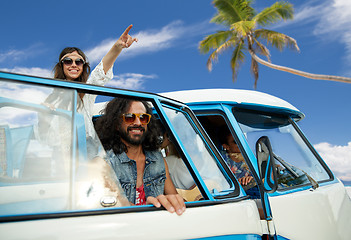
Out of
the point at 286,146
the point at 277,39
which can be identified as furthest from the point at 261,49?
the point at 286,146

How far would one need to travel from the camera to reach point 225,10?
→ 77.3ft

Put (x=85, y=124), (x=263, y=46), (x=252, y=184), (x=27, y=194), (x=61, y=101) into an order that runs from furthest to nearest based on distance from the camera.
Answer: (x=263, y=46) → (x=252, y=184) → (x=85, y=124) → (x=61, y=101) → (x=27, y=194)

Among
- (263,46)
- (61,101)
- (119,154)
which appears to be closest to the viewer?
(61,101)

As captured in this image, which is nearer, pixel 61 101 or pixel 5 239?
pixel 5 239

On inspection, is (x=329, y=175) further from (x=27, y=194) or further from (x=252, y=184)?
(x=27, y=194)

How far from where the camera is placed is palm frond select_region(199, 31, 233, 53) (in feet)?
79.4

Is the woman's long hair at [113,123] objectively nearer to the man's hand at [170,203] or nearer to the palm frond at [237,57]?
the man's hand at [170,203]

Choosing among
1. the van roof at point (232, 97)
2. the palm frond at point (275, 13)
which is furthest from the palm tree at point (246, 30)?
the van roof at point (232, 97)

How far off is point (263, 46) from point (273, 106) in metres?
21.6

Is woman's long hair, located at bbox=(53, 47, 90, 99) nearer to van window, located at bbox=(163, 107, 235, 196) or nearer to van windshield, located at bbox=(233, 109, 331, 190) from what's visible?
van window, located at bbox=(163, 107, 235, 196)

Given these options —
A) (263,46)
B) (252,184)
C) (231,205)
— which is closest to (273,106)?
(252,184)

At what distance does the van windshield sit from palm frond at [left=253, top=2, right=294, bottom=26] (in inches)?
851

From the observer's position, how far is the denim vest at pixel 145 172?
1.83 m

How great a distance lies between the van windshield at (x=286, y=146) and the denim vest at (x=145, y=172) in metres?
1.08
